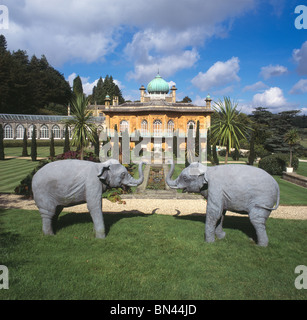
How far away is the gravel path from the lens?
12.6 meters

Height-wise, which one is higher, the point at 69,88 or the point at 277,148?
the point at 69,88

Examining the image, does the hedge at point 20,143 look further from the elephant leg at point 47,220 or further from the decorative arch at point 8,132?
the elephant leg at point 47,220

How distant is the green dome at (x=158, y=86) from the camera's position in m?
51.2

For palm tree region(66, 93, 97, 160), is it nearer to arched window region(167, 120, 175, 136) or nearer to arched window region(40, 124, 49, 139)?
arched window region(167, 120, 175, 136)

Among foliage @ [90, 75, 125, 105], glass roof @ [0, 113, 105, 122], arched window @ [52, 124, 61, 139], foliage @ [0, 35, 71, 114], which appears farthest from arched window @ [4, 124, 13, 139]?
foliage @ [90, 75, 125, 105]

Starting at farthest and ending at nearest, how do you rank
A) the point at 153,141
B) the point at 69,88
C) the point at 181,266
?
the point at 69,88, the point at 153,141, the point at 181,266

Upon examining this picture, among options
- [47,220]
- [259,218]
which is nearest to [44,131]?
[47,220]

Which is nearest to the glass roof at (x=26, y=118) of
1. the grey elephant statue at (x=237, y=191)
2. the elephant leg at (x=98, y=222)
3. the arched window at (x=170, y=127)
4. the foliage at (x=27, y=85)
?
the foliage at (x=27, y=85)

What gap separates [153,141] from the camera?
43.5 m

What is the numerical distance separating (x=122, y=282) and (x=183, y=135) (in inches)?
1568

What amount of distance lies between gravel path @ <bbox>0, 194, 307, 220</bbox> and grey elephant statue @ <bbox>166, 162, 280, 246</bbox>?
485 centimetres

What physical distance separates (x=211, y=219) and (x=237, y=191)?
1.22 m

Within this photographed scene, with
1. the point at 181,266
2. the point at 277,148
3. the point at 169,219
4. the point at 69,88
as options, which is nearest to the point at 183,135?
the point at 277,148
